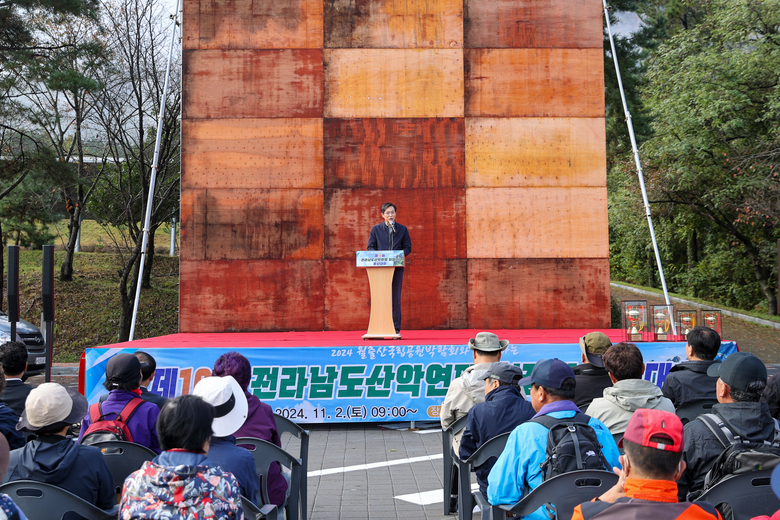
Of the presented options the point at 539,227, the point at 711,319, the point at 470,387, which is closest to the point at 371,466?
the point at 470,387

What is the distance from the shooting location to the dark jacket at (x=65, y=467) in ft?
8.55

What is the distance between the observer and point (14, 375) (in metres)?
4.00

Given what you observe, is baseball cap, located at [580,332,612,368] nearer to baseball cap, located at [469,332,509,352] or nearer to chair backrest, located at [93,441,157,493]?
baseball cap, located at [469,332,509,352]

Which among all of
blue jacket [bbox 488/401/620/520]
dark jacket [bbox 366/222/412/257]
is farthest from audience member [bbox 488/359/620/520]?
dark jacket [bbox 366/222/412/257]

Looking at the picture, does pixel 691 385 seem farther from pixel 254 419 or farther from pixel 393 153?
pixel 393 153

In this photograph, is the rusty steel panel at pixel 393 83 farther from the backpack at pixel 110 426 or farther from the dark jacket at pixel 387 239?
the backpack at pixel 110 426

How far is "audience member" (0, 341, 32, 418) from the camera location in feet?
12.7

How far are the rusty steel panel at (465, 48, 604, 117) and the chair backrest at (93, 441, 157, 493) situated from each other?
319 inches

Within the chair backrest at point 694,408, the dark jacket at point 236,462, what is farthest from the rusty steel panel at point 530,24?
the dark jacket at point 236,462

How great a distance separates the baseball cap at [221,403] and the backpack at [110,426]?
76cm

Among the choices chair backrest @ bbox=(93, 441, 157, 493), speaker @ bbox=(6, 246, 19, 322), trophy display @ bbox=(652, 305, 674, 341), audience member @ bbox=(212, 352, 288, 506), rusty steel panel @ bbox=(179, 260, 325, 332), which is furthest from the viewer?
rusty steel panel @ bbox=(179, 260, 325, 332)

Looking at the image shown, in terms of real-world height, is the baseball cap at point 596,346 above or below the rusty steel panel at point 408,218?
below

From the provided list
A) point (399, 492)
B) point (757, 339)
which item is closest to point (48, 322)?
point (399, 492)

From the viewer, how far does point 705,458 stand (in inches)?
107
